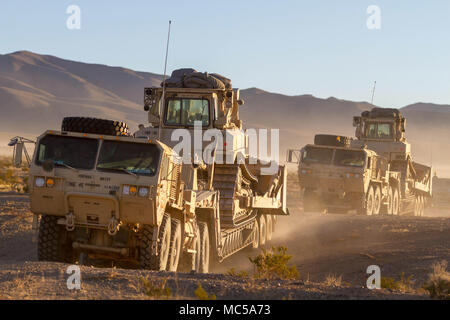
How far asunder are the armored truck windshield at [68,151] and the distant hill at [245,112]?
330 ft

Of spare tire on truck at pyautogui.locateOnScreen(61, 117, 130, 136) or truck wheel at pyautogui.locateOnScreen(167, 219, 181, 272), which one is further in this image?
truck wheel at pyautogui.locateOnScreen(167, 219, 181, 272)

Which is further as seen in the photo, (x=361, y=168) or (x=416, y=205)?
(x=416, y=205)

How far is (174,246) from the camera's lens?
1311 cm

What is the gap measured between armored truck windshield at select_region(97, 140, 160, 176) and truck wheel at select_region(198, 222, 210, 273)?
309 centimetres

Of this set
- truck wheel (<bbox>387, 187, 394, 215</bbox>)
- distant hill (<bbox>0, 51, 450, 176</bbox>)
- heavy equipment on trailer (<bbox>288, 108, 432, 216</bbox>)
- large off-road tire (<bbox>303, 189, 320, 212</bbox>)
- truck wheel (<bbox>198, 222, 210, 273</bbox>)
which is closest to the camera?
Answer: truck wheel (<bbox>198, 222, 210, 273</bbox>)

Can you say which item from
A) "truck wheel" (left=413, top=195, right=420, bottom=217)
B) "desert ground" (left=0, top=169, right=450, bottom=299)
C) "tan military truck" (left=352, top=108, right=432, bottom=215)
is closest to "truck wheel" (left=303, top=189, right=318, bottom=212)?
"desert ground" (left=0, top=169, right=450, bottom=299)

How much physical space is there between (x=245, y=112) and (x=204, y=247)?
167 m

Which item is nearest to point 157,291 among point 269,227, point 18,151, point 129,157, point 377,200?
point 129,157

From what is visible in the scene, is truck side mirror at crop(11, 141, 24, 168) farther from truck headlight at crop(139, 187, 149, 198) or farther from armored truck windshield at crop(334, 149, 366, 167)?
armored truck windshield at crop(334, 149, 366, 167)

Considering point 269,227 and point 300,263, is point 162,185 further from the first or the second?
point 269,227

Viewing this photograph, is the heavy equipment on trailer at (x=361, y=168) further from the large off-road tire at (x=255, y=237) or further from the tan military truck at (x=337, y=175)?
the large off-road tire at (x=255, y=237)

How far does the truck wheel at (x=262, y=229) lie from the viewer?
68.7 ft

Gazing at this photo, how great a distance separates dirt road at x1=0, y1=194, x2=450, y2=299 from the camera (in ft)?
30.2
